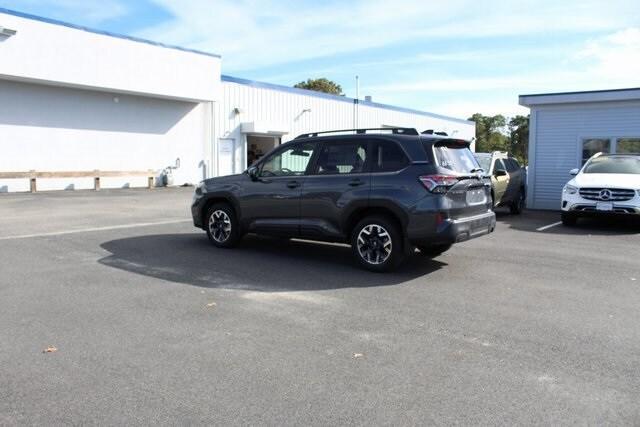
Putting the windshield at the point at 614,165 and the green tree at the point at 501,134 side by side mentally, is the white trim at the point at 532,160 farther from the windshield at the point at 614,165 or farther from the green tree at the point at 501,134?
the green tree at the point at 501,134

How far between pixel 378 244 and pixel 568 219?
7510 millimetres

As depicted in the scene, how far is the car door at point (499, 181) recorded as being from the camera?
1432cm

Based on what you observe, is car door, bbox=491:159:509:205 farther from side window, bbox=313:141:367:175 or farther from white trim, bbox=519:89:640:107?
side window, bbox=313:141:367:175

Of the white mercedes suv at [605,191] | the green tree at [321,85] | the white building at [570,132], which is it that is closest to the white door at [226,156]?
the white building at [570,132]

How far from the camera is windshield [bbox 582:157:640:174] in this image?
13.4 meters

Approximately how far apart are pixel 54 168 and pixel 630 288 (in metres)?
20.2

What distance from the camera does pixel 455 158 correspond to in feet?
25.4

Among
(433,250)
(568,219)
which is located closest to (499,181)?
(568,219)

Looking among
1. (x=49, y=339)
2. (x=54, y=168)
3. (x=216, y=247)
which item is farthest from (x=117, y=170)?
(x=49, y=339)

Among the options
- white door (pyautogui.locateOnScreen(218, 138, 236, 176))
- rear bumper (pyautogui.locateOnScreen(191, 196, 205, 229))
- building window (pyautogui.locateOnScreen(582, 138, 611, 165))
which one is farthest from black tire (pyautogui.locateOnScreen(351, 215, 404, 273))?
white door (pyautogui.locateOnScreen(218, 138, 236, 176))

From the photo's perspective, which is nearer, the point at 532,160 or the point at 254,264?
the point at 254,264

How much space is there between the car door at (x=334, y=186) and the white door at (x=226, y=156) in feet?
62.3

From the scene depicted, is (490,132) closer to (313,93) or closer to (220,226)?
(313,93)

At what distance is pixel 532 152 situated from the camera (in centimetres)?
1805
